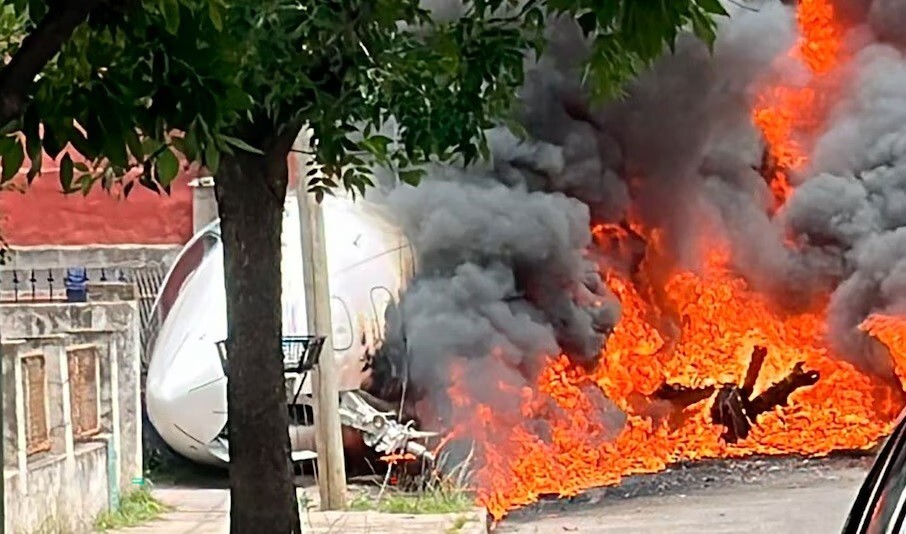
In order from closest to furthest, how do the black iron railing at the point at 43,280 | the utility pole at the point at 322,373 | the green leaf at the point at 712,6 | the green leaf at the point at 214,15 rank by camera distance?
the green leaf at the point at 214,15, the green leaf at the point at 712,6, the utility pole at the point at 322,373, the black iron railing at the point at 43,280

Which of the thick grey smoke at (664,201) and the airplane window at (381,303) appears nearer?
the thick grey smoke at (664,201)

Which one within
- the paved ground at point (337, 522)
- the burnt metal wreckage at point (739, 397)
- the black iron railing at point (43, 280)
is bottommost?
the paved ground at point (337, 522)

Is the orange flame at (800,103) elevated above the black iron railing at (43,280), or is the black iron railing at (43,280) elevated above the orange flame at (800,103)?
the orange flame at (800,103)

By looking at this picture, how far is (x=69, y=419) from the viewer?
4441 mm

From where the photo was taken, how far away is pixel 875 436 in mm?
5480

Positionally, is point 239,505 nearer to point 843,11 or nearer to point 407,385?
point 407,385

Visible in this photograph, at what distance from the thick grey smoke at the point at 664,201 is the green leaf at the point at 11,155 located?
149 inches

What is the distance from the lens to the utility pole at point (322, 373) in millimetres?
4637

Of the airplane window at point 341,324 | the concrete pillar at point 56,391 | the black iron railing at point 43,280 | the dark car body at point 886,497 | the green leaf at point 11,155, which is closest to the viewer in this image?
the dark car body at point 886,497

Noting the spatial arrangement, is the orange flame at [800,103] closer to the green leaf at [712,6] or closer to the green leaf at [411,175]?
the green leaf at [411,175]

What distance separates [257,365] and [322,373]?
1755 millimetres

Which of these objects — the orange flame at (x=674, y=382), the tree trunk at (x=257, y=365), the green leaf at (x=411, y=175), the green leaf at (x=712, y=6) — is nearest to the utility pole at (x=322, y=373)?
the orange flame at (x=674, y=382)

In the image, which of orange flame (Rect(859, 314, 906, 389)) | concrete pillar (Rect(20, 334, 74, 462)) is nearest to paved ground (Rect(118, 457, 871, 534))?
concrete pillar (Rect(20, 334, 74, 462))

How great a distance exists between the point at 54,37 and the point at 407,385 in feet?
13.4
